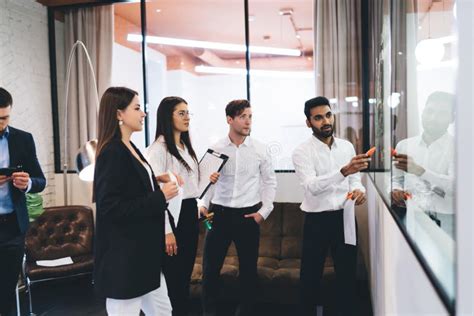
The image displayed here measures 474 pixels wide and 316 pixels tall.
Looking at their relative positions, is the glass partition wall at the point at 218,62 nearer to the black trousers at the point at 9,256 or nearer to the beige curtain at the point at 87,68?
the beige curtain at the point at 87,68

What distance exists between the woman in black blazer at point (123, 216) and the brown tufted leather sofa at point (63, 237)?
1821 mm

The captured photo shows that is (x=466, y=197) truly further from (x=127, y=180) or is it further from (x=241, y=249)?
(x=241, y=249)

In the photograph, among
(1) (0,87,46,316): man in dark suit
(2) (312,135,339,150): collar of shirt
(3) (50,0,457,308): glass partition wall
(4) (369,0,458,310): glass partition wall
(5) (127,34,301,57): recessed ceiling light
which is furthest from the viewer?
(5) (127,34,301,57): recessed ceiling light

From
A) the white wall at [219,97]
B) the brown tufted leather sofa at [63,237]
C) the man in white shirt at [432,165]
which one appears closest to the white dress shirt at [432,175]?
the man in white shirt at [432,165]

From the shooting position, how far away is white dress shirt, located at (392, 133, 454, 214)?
1046mm

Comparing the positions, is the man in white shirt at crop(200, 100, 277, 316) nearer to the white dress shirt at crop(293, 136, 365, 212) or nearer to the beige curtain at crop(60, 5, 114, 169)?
the white dress shirt at crop(293, 136, 365, 212)

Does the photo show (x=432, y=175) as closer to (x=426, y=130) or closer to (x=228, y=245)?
(x=426, y=130)

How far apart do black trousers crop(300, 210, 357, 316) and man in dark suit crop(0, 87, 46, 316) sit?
1769mm

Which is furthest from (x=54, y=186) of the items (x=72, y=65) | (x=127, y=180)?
(x=127, y=180)

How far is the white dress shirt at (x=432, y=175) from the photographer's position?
41.2 inches

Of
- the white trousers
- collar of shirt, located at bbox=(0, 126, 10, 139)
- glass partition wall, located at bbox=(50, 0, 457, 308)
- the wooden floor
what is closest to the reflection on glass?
the white trousers

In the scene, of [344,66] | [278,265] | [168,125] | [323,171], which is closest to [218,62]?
[344,66]

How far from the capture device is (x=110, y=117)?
6.96 ft

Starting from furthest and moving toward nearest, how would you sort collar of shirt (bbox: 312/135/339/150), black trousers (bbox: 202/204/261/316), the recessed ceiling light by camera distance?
the recessed ceiling light < black trousers (bbox: 202/204/261/316) < collar of shirt (bbox: 312/135/339/150)
